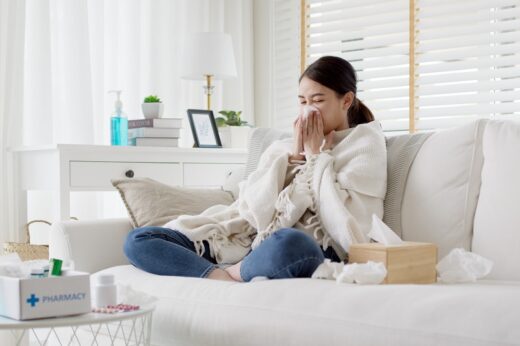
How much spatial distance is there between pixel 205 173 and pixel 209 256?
113 centimetres

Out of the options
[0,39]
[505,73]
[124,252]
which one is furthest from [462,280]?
[0,39]

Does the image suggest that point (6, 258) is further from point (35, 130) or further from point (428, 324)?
point (35, 130)

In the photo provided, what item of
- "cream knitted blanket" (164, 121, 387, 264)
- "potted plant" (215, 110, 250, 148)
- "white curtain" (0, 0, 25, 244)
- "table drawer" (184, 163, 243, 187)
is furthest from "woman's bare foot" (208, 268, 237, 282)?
"potted plant" (215, 110, 250, 148)

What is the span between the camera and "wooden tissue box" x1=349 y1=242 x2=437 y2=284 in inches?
68.7

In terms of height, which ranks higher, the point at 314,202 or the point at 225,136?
the point at 225,136

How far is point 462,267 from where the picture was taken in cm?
179

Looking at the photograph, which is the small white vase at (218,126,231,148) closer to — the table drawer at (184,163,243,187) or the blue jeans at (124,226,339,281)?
the table drawer at (184,163,243,187)

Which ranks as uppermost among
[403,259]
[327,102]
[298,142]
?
[327,102]

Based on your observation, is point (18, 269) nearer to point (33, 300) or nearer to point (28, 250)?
point (33, 300)

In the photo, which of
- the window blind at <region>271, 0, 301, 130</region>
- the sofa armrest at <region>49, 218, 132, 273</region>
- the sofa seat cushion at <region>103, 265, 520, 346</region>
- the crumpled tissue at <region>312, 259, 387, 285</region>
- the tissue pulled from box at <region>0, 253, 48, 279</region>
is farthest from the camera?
the window blind at <region>271, 0, 301, 130</region>

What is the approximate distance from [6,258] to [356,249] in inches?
32.3

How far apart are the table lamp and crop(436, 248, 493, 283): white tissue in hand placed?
1.94 meters

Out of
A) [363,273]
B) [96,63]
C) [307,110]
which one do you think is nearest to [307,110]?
[307,110]

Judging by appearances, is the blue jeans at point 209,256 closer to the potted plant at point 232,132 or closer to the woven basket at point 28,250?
the woven basket at point 28,250
